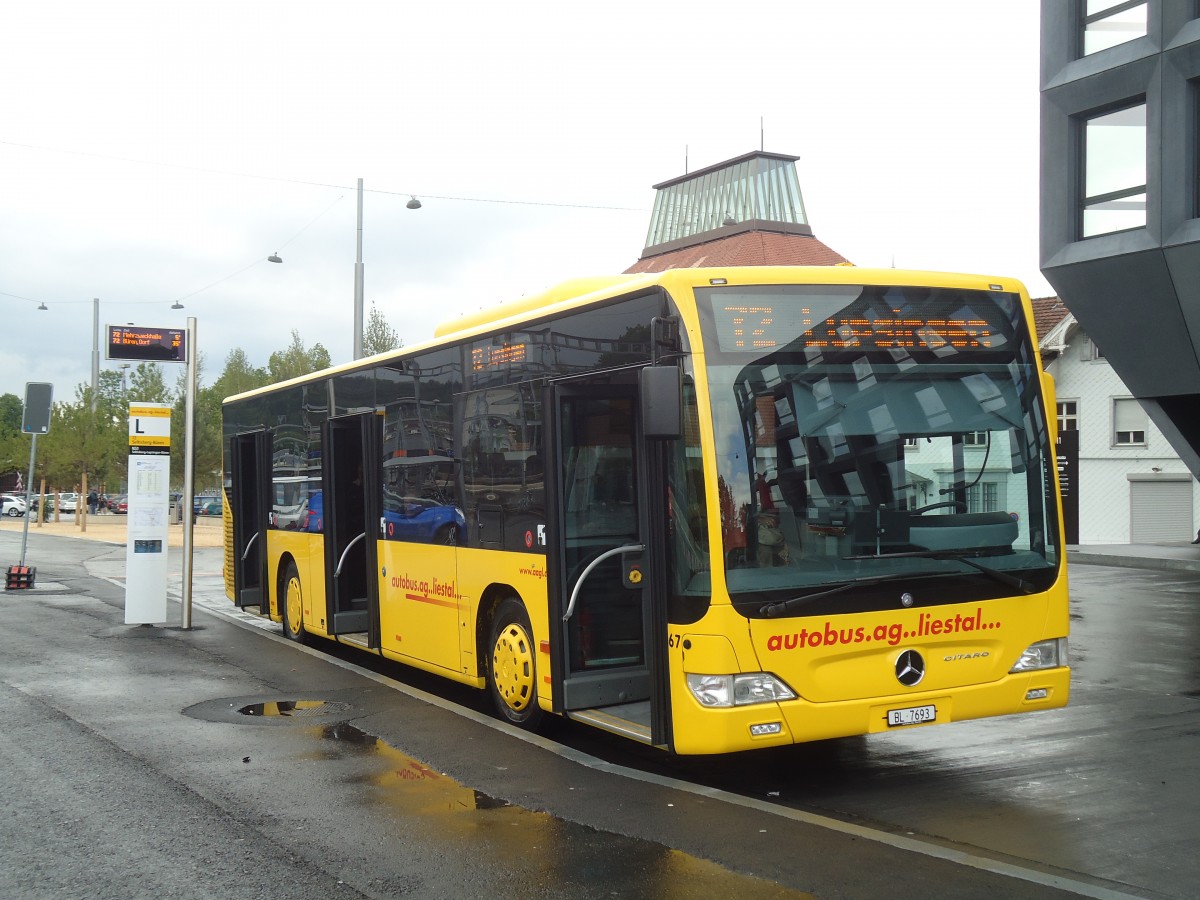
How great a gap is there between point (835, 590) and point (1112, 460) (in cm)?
3872

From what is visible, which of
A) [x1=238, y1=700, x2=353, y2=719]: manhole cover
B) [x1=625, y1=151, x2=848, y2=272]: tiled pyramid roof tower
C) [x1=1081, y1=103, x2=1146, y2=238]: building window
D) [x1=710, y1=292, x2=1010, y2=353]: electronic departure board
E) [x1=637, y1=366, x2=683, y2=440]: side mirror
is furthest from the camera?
[x1=625, y1=151, x2=848, y2=272]: tiled pyramid roof tower

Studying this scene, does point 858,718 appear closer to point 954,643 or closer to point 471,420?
point 954,643

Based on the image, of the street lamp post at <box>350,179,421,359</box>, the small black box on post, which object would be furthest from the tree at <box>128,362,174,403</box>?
the small black box on post

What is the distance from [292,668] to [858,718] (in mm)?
6828

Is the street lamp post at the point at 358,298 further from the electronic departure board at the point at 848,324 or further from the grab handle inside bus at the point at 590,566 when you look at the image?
the electronic departure board at the point at 848,324

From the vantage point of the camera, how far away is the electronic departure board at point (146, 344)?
51.5 feet

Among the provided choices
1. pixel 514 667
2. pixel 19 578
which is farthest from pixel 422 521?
pixel 19 578

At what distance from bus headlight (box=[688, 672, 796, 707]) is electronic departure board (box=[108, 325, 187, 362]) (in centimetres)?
1101

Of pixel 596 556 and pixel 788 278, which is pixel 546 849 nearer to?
pixel 596 556

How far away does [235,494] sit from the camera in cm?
1653

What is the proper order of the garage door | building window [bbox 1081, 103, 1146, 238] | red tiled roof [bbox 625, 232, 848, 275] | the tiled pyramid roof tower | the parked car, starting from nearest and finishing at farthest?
building window [bbox 1081, 103, 1146, 238], the garage door, red tiled roof [bbox 625, 232, 848, 275], the tiled pyramid roof tower, the parked car

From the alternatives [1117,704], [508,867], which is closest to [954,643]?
[508,867]

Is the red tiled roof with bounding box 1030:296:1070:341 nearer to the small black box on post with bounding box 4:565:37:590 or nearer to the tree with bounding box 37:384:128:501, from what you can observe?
the small black box on post with bounding box 4:565:37:590

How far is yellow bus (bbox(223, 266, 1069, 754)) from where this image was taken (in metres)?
6.83
